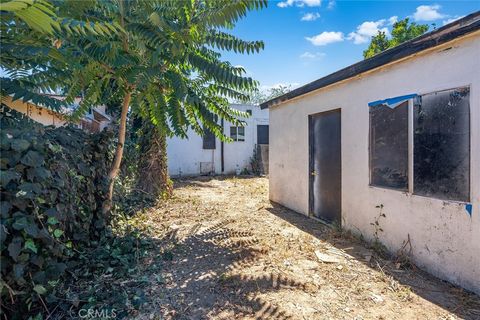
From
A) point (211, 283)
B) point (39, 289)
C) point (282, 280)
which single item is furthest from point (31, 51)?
point (282, 280)

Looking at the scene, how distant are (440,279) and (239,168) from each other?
12.2 m

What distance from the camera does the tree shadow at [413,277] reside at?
2.79m

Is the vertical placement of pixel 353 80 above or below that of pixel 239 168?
above

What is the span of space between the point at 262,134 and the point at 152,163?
364 inches

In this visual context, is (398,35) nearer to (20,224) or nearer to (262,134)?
(262,134)

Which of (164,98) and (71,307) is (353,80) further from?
(71,307)

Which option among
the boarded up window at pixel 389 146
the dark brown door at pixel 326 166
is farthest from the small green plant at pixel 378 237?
the dark brown door at pixel 326 166

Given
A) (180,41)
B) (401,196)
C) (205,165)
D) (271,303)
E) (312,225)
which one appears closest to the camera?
(271,303)

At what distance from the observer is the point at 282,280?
319 centimetres

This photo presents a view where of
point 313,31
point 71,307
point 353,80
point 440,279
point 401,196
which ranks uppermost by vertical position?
point 313,31

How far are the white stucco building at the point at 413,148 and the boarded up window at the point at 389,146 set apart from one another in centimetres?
1

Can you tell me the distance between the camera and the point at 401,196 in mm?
3840

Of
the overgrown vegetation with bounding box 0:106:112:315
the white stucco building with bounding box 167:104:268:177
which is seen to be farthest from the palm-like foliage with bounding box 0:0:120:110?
the white stucco building with bounding box 167:104:268:177

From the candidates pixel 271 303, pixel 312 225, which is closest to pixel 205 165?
pixel 312 225
